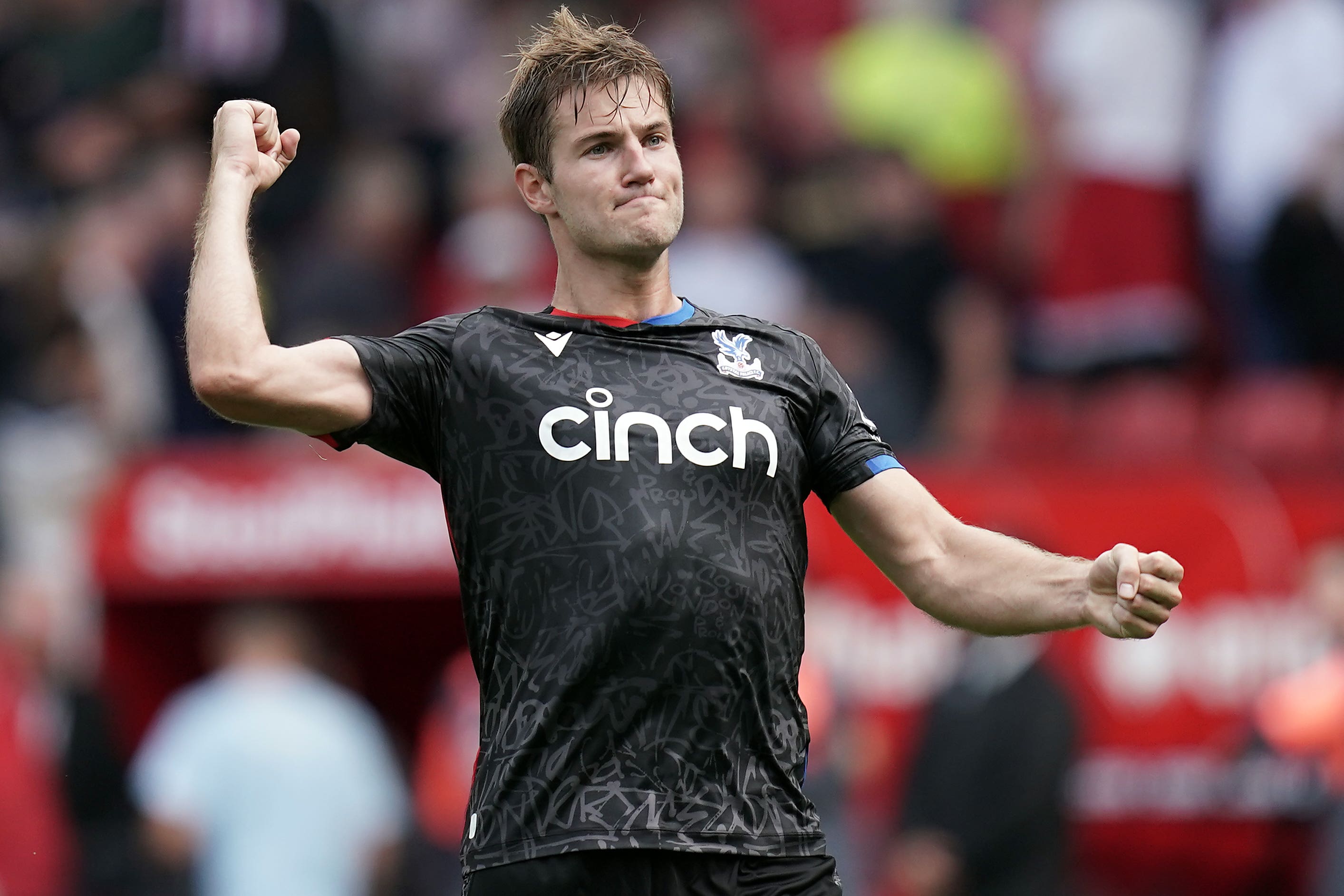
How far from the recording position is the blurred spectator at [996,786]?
26.5 ft

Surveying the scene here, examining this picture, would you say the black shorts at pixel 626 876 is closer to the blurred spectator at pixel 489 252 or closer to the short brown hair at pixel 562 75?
the short brown hair at pixel 562 75

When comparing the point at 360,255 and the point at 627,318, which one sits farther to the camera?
the point at 360,255

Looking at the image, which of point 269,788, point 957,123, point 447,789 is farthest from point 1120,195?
point 269,788

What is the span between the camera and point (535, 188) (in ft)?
13.9

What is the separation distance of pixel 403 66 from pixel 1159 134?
5.20 metres

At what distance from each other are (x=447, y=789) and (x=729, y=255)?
3.22 metres

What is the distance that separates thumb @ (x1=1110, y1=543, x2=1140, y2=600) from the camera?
3814 millimetres

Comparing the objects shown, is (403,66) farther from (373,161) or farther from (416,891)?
(416,891)

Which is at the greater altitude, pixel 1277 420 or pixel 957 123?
pixel 957 123

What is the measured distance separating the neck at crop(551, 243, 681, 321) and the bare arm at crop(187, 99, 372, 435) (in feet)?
1.60

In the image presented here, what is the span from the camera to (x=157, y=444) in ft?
34.8

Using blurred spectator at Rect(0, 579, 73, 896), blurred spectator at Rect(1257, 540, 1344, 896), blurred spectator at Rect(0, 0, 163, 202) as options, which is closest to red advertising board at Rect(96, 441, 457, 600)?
blurred spectator at Rect(0, 579, 73, 896)

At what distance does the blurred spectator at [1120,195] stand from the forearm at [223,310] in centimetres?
651

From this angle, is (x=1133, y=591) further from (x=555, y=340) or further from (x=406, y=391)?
(x=406, y=391)
